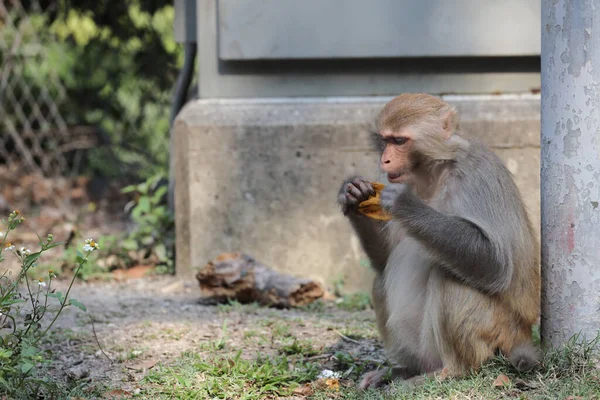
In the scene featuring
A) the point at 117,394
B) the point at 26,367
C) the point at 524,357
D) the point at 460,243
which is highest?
the point at 460,243

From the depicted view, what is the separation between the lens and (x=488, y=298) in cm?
371

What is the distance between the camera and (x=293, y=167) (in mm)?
5754

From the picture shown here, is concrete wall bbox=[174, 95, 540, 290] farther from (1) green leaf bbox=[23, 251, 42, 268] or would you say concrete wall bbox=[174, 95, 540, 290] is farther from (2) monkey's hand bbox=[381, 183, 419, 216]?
(1) green leaf bbox=[23, 251, 42, 268]

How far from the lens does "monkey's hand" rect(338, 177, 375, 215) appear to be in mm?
3967

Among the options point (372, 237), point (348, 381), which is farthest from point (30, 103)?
point (348, 381)

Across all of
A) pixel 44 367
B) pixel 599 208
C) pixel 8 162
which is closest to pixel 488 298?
pixel 599 208

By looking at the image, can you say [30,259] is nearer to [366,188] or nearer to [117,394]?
[117,394]

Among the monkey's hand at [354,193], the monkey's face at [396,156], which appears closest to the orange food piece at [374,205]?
the monkey's hand at [354,193]

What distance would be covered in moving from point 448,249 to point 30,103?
621 centimetres

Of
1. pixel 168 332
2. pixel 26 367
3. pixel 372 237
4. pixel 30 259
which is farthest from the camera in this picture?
pixel 168 332

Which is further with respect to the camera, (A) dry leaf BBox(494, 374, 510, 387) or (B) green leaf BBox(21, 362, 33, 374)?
(A) dry leaf BBox(494, 374, 510, 387)

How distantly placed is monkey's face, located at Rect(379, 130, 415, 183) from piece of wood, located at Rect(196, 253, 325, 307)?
1.66m

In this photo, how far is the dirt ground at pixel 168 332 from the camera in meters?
4.18

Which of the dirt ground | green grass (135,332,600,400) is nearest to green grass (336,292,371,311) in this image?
the dirt ground
